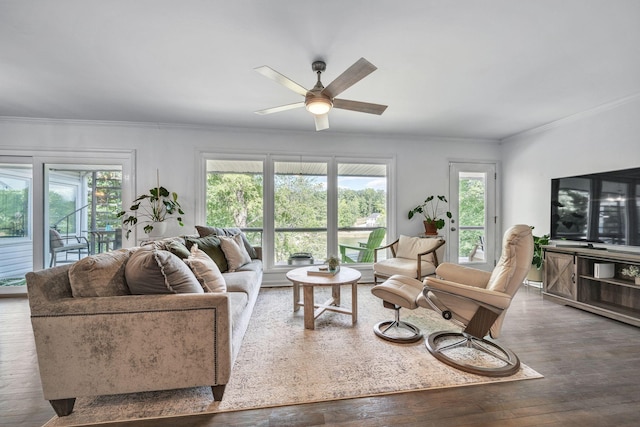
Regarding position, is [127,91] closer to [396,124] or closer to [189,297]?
[189,297]

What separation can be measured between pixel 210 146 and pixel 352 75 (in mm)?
2986

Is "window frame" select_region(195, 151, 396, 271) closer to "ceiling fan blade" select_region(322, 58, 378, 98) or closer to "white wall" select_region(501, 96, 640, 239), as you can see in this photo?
"white wall" select_region(501, 96, 640, 239)

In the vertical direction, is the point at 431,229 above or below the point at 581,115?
below

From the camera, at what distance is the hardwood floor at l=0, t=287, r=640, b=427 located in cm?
154

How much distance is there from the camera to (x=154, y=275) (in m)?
1.60

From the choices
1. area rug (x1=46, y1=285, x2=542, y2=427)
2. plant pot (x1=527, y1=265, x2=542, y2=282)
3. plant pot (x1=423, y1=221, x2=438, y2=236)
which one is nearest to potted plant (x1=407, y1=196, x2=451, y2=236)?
plant pot (x1=423, y1=221, x2=438, y2=236)

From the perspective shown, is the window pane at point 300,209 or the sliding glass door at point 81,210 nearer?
the sliding glass door at point 81,210

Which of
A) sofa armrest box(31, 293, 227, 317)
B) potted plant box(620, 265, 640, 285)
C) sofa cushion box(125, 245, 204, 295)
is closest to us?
sofa armrest box(31, 293, 227, 317)

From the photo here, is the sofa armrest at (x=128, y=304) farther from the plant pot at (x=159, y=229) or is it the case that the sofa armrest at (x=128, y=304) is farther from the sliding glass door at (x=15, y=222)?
the sliding glass door at (x=15, y=222)

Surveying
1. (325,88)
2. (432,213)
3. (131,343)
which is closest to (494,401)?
(131,343)

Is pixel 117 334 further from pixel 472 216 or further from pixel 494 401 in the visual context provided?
pixel 472 216

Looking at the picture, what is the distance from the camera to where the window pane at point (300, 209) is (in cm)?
444

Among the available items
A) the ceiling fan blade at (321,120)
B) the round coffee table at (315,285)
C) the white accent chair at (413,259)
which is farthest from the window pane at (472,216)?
the ceiling fan blade at (321,120)

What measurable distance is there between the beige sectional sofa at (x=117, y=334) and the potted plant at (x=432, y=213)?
3782mm
